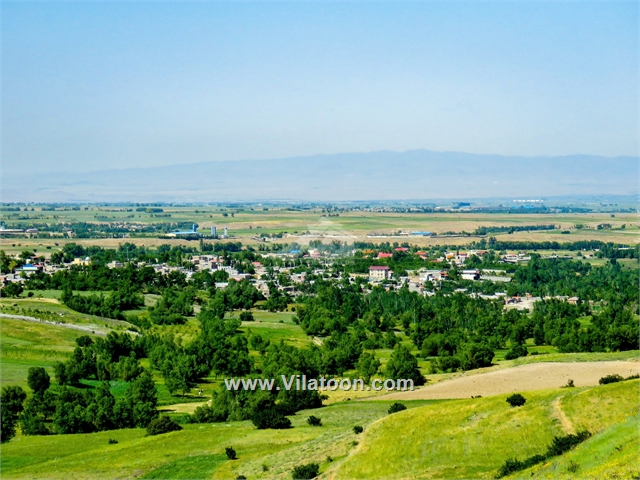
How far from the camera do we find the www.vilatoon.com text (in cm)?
3028

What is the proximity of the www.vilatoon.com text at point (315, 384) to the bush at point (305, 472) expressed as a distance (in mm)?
11992

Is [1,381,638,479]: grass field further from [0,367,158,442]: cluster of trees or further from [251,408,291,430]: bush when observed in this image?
[0,367,158,442]: cluster of trees

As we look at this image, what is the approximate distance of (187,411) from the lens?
2877 cm

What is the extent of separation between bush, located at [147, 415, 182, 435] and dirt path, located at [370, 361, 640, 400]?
8.51m

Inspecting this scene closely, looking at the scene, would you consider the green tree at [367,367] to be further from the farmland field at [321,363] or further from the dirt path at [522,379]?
the dirt path at [522,379]

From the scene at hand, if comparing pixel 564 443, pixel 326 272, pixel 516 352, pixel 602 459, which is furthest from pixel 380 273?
pixel 602 459

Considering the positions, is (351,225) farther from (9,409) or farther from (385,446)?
(385,446)

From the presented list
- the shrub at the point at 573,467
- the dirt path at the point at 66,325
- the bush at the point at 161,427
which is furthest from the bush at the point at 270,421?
the dirt path at the point at 66,325

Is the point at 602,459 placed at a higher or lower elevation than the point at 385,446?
higher

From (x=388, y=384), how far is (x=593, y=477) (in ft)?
64.7

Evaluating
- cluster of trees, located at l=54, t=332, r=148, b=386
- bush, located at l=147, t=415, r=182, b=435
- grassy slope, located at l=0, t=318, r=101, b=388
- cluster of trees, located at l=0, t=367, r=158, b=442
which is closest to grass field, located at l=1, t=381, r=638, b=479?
bush, located at l=147, t=415, r=182, b=435

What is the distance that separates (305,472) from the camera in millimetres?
17188

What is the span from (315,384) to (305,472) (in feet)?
51.3

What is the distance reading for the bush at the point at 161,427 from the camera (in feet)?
79.6
